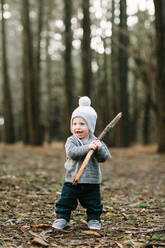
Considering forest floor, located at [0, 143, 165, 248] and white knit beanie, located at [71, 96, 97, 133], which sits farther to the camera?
white knit beanie, located at [71, 96, 97, 133]

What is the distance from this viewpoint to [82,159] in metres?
4.71

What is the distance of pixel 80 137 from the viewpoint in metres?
4.80

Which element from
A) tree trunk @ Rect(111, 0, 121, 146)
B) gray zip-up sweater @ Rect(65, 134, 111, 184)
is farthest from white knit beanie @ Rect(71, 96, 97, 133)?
tree trunk @ Rect(111, 0, 121, 146)

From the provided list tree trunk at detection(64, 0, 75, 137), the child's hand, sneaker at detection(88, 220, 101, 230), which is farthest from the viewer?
tree trunk at detection(64, 0, 75, 137)

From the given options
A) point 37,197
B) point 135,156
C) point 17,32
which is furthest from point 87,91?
point 17,32

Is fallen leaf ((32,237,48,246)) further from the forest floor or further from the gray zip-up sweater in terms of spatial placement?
the gray zip-up sweater

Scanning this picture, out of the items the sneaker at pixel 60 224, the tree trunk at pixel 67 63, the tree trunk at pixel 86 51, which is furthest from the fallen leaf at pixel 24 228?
the tree trunk at pixel 67 63

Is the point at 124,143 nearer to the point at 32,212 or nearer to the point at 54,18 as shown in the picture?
the point at 54,18

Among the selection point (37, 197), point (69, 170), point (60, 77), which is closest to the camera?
point (69, 170)

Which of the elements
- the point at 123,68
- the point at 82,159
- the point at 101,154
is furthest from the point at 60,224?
the point at 123,68

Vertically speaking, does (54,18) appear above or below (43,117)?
above

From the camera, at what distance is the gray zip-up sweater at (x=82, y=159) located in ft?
15.1

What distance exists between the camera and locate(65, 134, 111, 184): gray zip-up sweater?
15.1 ft

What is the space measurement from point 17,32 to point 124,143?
2336 cm
